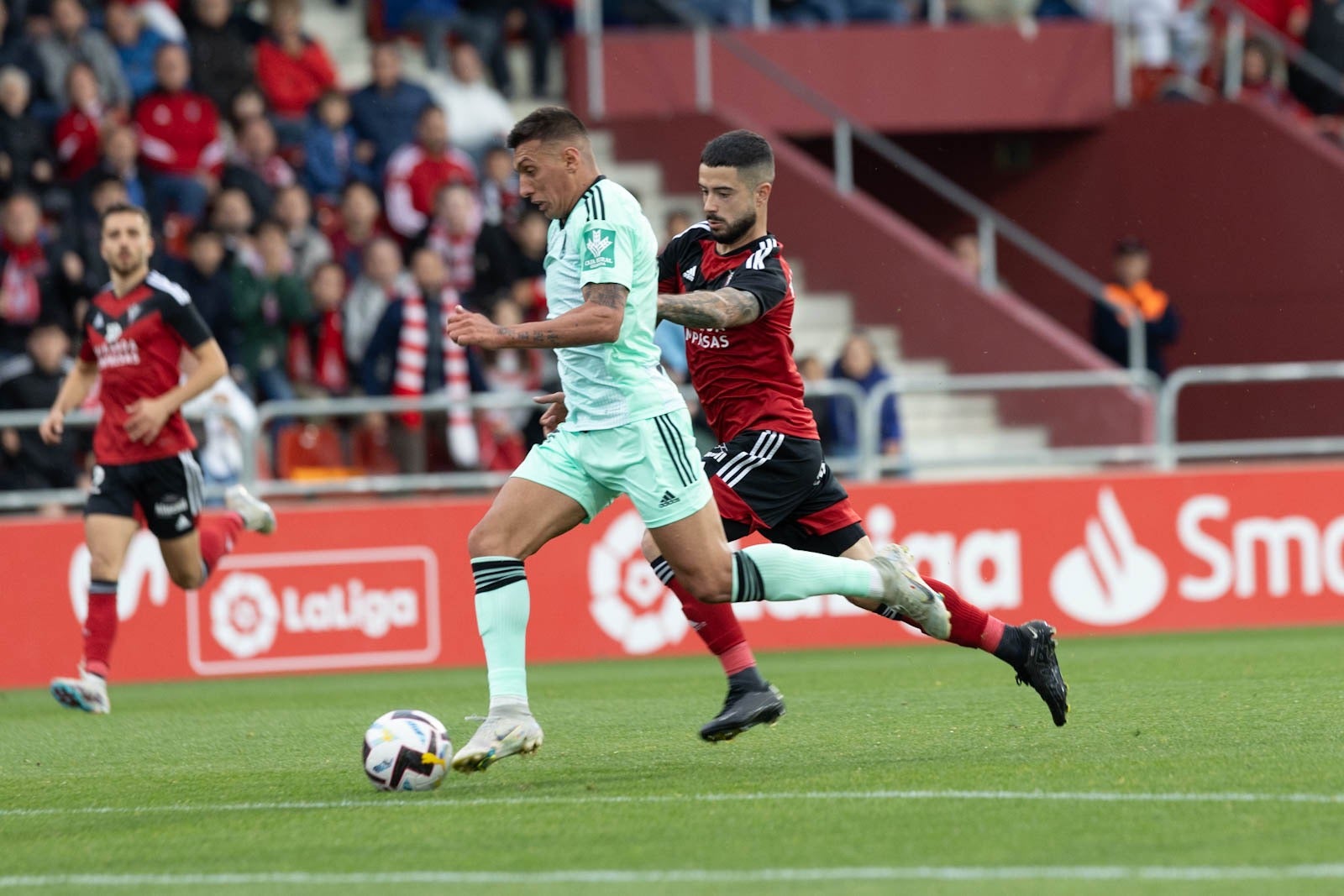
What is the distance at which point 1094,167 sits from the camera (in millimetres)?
21719

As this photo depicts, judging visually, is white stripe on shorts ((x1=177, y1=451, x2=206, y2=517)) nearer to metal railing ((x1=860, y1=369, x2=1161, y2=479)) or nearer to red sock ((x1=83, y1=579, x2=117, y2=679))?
red sock ((x1=83, y1=579, x2=117, y2=679))

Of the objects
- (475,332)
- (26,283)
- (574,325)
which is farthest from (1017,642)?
(26,283)

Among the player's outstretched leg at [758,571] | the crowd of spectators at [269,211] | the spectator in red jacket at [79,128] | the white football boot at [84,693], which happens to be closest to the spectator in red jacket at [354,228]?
the crowd of spectators at [269,211]

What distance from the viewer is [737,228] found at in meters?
7.79

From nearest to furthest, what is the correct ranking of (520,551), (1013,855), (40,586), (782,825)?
(1013,855)
(782,825)
(520,551)
(40,586)

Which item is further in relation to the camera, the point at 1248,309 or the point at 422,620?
the point at 1248,309

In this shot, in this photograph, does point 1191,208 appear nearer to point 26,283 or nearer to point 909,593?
point 26,283

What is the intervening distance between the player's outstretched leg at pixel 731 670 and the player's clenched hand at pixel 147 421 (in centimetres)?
377

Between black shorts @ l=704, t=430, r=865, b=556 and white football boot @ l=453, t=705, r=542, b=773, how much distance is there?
1286 mm

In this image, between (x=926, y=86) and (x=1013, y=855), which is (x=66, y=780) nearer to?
(x=1013, y=855)

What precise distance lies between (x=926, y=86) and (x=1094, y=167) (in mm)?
2014

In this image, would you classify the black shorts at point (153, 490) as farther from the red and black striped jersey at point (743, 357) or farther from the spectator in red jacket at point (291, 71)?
the spectator in red jacket at point (291, 71)

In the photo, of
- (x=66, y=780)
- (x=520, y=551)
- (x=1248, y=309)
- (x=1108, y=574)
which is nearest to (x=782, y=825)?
(x=520, y=551)

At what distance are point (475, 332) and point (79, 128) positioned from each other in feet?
33.1
